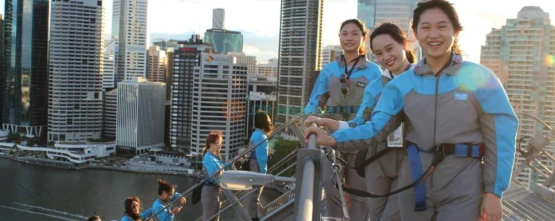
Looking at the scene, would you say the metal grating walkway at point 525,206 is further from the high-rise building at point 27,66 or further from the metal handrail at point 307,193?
the high-rise building at point 27,66

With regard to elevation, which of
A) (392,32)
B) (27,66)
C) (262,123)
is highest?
(27,66)

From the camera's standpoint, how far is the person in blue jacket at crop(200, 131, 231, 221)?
2.13 m

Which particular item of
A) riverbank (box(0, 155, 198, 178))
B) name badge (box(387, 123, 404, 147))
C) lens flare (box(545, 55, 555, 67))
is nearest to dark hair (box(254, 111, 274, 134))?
name badge (box(387, 123, 404, 147))

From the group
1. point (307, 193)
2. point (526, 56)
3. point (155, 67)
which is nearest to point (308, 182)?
point (307, 193)

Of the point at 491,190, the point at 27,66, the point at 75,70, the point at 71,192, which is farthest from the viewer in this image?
the point at 27,66

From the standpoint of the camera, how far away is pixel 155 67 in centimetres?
4319

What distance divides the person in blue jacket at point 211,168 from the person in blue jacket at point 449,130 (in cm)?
125

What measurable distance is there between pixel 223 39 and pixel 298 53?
80.8 ft

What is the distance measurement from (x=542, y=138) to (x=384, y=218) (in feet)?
4.67

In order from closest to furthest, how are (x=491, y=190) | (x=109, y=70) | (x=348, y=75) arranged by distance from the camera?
(x=491, y=190) < (x=348, y=75) < (x=109, y=70)

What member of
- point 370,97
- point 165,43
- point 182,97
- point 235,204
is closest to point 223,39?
point 165,43

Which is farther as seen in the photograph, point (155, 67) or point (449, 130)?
point (155, 67)

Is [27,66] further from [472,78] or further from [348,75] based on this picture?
[472,78]

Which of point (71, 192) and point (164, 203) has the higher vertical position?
point (164, 203)
